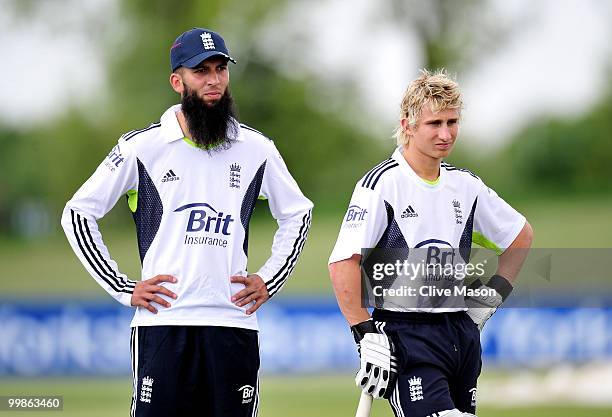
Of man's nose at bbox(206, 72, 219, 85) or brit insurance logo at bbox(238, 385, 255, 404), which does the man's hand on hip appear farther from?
man's nose at bbox(206, 72, 219, 85)

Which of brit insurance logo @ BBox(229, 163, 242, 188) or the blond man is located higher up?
brit insurance logo @ BBox(229, 163, 242, 188)

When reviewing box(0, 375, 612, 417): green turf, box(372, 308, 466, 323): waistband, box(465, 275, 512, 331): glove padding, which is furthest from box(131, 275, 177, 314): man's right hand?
box(0, 375, 612, 417): green turf

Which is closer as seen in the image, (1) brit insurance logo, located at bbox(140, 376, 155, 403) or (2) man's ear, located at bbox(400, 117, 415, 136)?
(1) brit insurance logo, located at bbox(140, 376, 155, 403)

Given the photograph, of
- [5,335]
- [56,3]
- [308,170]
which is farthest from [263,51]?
[5,335]

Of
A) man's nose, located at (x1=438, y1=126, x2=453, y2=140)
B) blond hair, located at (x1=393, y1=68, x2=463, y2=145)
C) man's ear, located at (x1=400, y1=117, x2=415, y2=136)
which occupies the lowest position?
man's nose, located at (x1=438, y1=126, x2=453, y2=140)

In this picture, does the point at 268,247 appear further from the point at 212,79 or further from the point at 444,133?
the point at 444,133

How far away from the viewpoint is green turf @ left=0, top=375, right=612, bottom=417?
35.4 feet

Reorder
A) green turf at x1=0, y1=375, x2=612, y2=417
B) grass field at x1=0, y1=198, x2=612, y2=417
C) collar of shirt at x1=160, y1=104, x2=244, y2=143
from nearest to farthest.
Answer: collar of shirt at x1=160, y1=104, x2=244, y2=143 < green turf at x1=0, y1=375, x2=612, y2=417 < grass field at x1=0, y1=198, x2=612, y2=417

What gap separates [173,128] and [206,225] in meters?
0.45

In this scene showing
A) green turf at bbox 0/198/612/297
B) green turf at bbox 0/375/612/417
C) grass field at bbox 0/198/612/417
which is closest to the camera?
green turf at bbox 0/375/612/417

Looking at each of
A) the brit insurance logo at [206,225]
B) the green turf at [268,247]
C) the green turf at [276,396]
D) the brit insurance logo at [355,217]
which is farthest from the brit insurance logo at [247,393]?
the green turf at [268,247]

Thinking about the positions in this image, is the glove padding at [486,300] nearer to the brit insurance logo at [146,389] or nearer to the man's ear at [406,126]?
the man's ear at [406,126]

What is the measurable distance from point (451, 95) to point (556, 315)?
6462 millimetres

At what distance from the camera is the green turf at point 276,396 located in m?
10.8
